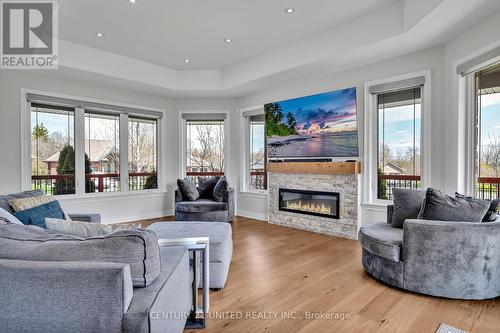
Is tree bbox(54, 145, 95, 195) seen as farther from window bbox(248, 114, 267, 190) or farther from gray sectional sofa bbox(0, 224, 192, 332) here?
gray sectional sofa bbox(0, 224, 192, 332)

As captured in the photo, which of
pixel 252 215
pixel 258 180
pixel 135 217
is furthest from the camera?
pixel 258 180

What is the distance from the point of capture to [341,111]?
4477mm

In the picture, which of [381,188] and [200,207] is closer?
[381,188]

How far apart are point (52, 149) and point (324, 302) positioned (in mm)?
4823

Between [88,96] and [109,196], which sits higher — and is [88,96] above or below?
above

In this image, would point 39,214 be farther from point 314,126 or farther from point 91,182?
point 314,126

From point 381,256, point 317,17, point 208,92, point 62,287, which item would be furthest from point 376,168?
point 62,287

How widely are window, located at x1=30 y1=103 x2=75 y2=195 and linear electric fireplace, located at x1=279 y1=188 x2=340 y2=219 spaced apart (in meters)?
3.80

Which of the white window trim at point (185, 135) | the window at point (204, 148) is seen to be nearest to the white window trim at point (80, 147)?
the white window trim at point (185, 135)

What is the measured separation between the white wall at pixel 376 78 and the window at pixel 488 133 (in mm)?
394

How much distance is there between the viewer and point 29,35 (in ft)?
12.3

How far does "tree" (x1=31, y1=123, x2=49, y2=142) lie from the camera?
4539 millimetres

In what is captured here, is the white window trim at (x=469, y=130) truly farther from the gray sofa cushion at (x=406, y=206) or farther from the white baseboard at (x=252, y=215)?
the white baseboard at (x=252, y=215)

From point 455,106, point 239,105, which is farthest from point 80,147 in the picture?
point 455,106
